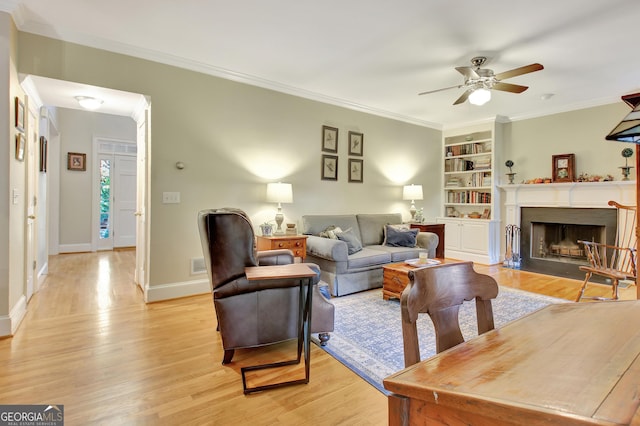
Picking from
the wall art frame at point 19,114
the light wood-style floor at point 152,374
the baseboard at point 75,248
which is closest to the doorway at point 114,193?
the baseboard at point 75,248

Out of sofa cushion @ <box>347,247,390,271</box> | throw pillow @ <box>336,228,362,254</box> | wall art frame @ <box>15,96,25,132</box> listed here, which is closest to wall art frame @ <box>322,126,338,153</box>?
throw pillow @ <box>336,228,362,254</box>

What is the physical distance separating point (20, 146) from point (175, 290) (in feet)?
6.24

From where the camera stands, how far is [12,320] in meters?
2.64

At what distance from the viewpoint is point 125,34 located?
3.07 m

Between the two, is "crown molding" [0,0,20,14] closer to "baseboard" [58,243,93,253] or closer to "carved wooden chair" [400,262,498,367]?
"carved wooden chair" [400,262,498,367]

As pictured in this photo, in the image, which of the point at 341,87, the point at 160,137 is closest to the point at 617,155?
the point at 341,87

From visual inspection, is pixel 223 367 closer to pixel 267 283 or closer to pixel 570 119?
pixel 267 283

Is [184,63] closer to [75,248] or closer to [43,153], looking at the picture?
[43,153]

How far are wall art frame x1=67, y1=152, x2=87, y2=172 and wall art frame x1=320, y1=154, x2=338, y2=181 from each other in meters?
5.17

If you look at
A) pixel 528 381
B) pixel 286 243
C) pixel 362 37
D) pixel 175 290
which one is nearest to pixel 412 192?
pixel 286 243

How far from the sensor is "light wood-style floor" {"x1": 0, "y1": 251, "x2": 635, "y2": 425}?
1.71m

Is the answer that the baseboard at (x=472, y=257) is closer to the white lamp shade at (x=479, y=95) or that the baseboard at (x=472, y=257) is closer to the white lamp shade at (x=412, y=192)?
the white lamp shade at (x=412, y=192)

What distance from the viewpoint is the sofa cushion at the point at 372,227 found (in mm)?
4871

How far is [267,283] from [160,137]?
2.25 metres
